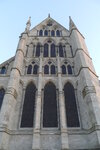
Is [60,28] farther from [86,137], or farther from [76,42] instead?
[86,137]

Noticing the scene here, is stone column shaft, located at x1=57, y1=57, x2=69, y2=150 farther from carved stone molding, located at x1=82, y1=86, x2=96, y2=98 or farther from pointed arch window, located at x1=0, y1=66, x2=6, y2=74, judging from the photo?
pointed arch window, located at x1=0, y1=66, x2=6, y2=74

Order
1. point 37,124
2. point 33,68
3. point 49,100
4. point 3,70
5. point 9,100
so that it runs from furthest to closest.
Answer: point 3,70
point 33,68
point 49,100
point 9,100
point 37,124

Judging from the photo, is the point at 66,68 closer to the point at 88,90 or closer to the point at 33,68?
the point at 33,68

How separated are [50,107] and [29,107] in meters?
1.95

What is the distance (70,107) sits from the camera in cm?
1456

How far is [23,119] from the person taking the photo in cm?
1369

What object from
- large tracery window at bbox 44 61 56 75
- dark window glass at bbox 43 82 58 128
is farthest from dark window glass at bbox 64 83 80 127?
large tracery window at bbox 44 61 56 75

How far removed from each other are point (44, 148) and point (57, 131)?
5.44 ft

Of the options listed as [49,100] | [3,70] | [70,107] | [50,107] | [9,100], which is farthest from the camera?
[3,70]

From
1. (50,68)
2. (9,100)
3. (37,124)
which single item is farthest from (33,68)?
(37,124)

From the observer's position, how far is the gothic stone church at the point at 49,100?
38.8 ft

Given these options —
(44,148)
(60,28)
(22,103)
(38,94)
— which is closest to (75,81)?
(38,94)

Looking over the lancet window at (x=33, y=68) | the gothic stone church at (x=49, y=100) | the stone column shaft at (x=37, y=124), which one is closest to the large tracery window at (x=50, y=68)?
the gothic stone church at (x=49, y=100)

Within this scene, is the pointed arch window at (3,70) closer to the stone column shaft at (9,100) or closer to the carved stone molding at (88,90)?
the stone column shaft at (9,100)
